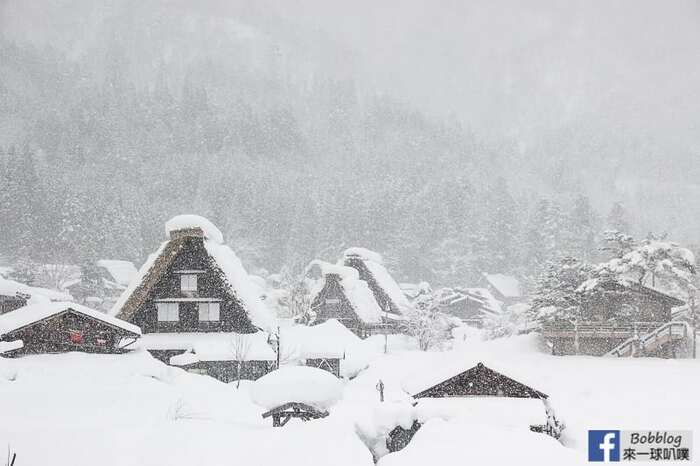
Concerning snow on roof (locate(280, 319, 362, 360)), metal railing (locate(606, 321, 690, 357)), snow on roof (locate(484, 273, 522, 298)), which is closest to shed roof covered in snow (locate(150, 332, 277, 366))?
snow on roof (locate(280, 319, 362, 360))

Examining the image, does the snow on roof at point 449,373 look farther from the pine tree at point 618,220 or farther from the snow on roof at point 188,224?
the pine tree at point 618,220

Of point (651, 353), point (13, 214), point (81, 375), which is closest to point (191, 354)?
point (81, 375)

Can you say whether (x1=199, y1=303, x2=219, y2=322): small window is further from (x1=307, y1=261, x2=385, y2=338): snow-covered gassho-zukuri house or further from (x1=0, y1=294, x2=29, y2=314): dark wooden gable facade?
(x1=307, y1=261, x2=385, y2=338): snow-covered gassho-zukuri house

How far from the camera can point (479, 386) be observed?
11.4m

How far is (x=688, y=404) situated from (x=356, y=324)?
82.9 feet

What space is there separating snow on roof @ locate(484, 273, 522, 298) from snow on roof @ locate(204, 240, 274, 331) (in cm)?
5157

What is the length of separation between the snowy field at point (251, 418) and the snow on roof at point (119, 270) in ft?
145

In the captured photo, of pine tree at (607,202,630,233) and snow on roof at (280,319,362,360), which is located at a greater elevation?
pine tree at (607,202,630,233)

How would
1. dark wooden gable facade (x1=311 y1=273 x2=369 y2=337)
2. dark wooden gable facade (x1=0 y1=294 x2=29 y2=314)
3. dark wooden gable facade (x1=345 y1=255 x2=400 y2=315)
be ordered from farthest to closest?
dark wooden gable facade (x1=345 y1=255 x2=400 y2=315)
dark wooden gable facade (x1=311 y1=273 x2=369 y2=337)
dark wooden gable facade (x1=0 y1=294 x2=29 y2=314)

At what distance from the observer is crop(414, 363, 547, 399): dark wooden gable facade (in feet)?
37.2

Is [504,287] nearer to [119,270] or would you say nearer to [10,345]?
[119,270]

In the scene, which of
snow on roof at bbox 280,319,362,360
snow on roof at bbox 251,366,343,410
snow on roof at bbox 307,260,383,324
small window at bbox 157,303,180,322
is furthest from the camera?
snow on roof at bbox 307,260,383,324

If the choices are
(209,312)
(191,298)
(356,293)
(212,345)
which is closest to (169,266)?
(191,298)

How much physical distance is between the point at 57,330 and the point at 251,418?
895 centimetres
